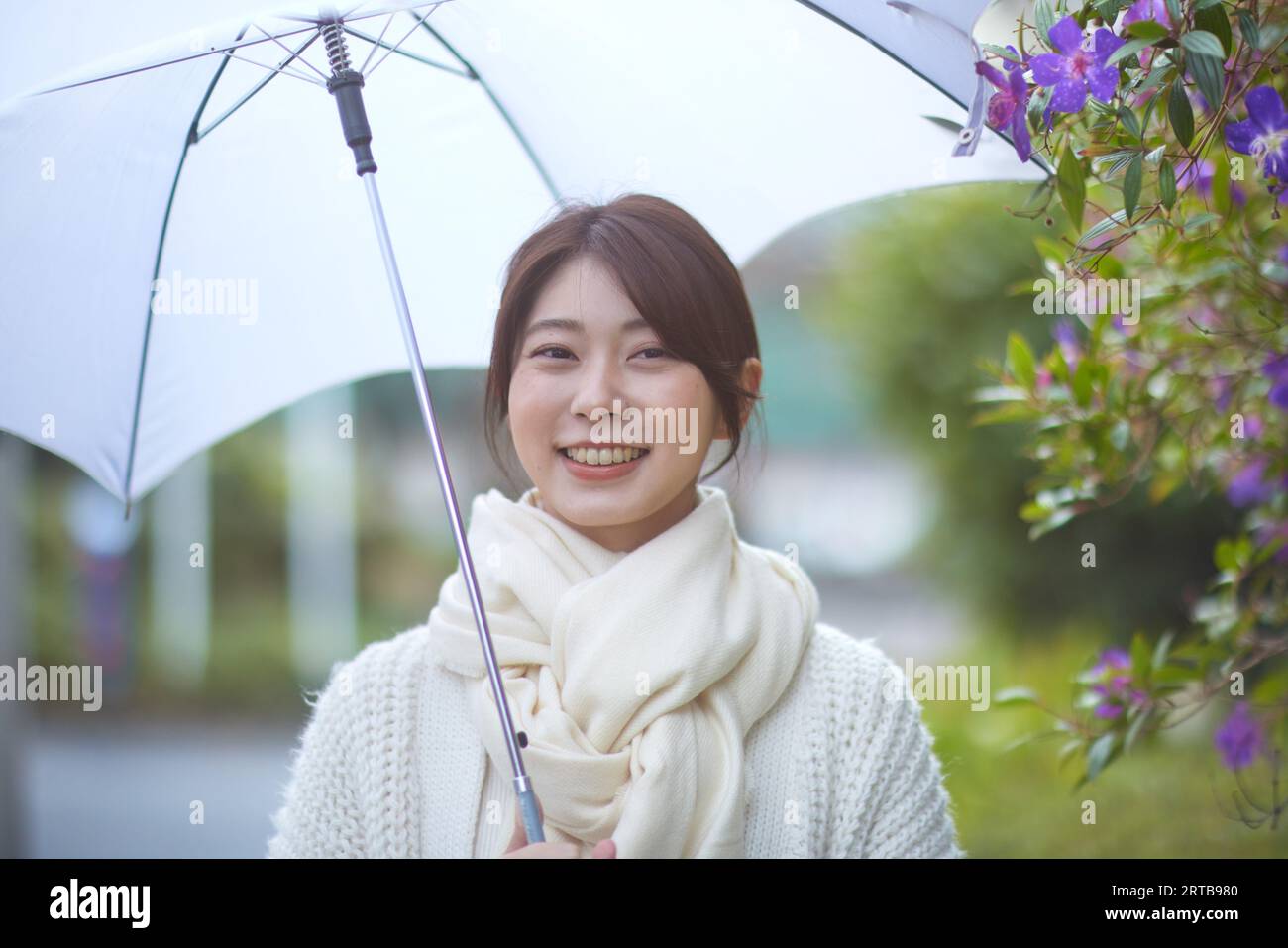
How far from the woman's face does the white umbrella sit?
13 cm

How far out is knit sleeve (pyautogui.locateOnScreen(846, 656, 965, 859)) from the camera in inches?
53.0

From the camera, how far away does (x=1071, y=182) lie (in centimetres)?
125

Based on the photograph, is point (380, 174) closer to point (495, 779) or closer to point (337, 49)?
→ point (337, 49)

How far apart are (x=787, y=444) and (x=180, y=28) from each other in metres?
2.26

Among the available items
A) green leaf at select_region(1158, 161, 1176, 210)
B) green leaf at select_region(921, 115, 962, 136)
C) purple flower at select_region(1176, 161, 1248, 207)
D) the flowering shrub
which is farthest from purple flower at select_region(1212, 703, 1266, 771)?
green leaf at select_region(921, 115, 962, 136)

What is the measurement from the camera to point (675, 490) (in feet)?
4.53

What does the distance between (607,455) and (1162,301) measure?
2.70 ft

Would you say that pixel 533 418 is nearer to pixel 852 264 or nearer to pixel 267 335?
pixel 267 335

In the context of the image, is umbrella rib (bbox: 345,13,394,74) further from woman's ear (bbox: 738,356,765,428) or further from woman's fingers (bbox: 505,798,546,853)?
woman's fingers (bbox: 505,798,546,853)

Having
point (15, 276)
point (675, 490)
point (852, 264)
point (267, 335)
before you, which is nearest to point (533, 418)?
point (675, 490)
